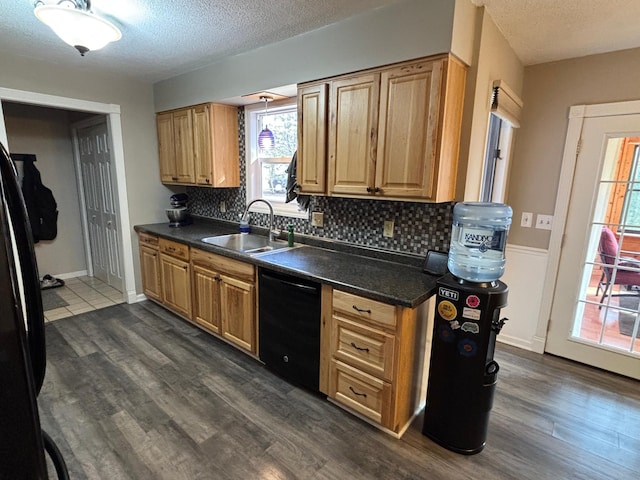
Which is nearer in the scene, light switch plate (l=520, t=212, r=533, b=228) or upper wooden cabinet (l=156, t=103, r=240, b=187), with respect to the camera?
light switch plate (l=520, t=212, r=533, b=228)

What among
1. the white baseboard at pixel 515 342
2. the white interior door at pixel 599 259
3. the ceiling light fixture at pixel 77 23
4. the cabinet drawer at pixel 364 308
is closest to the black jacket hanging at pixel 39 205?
the ceiling light fixture at pixel 77 23

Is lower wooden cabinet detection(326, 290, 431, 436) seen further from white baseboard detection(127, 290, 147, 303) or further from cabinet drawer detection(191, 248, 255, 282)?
white baseboard detection(127, 290, 147, 303)

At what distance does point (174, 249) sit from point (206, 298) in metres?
0.64

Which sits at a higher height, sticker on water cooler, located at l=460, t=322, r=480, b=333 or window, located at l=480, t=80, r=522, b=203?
window, located at l=480, t=80, r=522, b=203

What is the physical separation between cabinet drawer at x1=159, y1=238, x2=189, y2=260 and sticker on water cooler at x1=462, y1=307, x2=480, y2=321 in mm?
2363

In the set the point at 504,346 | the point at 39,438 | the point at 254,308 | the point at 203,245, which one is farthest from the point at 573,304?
the point at 39,438

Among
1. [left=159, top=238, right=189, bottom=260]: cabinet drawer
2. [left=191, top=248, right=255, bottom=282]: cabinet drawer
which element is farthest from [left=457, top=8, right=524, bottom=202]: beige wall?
[left=159, top=238, right=189, bottom=260]: cabinet drawer

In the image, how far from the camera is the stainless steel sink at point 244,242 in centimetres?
290

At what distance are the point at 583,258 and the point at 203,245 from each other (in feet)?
10.1

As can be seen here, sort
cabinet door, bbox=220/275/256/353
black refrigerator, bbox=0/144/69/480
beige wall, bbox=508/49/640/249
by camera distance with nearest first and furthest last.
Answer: black refrigerator, bbox=0/144/69/480 < beige wall, bbox=508/49/640/249 < cabinet door, bbox=220/275/256/353

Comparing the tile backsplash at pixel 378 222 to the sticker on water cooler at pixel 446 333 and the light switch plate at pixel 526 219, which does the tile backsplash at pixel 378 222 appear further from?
the light switch plate at pixel 526 219

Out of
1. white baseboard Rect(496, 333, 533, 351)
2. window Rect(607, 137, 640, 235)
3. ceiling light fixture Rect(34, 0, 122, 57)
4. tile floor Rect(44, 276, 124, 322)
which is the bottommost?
tile floor Rect(44, 276, 124, 322)

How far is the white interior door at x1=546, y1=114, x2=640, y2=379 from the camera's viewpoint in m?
2.42

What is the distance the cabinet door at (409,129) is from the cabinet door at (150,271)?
260cm
